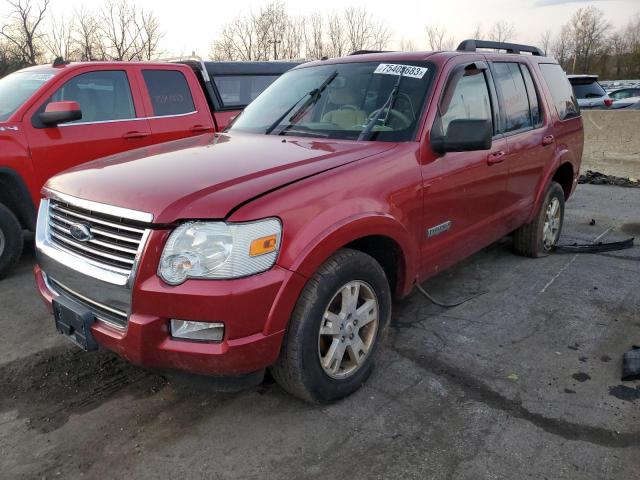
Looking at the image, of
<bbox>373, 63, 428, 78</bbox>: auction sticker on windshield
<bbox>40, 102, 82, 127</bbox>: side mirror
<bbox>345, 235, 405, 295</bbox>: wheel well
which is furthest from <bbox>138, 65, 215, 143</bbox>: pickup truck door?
<bbox>345, 235, 405, 295</bbox>: wheel well

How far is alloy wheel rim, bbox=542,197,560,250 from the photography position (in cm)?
523

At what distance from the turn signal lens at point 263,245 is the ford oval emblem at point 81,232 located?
0.87 meters

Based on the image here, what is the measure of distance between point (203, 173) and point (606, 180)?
340 inches

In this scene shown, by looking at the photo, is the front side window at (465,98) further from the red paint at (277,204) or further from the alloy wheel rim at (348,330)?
the alloy wheel rim at (348,330)

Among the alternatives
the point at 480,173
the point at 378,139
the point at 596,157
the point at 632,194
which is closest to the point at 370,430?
the point at 378,139

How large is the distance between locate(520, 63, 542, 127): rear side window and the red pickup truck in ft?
11.3

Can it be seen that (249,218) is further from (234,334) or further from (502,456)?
(502,456)

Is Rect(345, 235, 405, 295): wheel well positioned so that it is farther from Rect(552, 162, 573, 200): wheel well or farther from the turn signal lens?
Rect(552, 162, 573, 200): wheel well

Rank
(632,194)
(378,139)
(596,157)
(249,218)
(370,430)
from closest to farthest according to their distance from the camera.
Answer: (249,218), (370,430), (378,139), (632,194), (596,157)

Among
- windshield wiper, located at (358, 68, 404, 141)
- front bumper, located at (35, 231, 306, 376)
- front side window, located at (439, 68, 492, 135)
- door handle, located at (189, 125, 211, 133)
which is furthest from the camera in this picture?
door handle, located at (189, 125, 211, 133)

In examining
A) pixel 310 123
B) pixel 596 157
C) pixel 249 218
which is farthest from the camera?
pixel 596 157

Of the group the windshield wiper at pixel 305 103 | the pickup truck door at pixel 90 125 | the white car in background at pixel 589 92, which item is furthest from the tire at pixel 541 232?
the white car in background at pixel 589 92

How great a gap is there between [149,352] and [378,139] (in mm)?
1830

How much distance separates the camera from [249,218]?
2.31m
